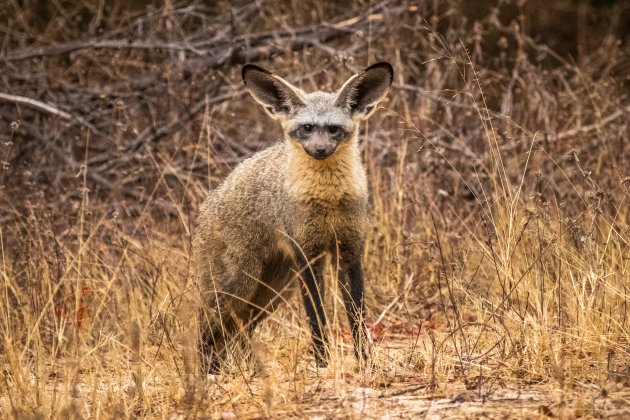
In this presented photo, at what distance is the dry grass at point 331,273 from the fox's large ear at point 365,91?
213 mm

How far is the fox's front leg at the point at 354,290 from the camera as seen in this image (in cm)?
506

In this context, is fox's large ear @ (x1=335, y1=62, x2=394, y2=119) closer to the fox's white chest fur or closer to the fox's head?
the fox's head

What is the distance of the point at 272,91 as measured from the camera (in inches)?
229

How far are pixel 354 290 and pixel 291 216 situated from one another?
571mm

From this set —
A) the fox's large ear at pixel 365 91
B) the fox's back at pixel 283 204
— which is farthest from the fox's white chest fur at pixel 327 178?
the fox's large ear at pixel 365 91

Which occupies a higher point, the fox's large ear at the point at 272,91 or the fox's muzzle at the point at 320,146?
the fox's large ear at the point at 272,91

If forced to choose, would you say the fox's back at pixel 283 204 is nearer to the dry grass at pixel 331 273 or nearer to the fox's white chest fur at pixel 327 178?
the fox's white chest fur at pixel 327 178

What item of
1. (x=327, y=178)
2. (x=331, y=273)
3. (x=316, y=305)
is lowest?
(x=316, y=305)

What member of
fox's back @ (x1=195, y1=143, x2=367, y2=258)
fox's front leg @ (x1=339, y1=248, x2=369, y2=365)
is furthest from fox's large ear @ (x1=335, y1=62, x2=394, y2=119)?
fox's front leg @ (x1=339, y1=248, x2=369, y2=365)

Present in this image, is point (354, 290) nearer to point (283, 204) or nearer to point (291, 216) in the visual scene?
point (291, 216)

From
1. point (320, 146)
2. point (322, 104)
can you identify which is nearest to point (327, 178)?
point (320, 146)

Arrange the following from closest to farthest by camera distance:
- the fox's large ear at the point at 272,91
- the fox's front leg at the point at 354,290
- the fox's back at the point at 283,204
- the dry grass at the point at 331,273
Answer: the dry grass at the point at 331,273
the fox's front leg at the point at 354,290
the fox's back at the point at 283,204
the fox's large ear at the point at 272,91

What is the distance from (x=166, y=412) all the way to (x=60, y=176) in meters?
4.11

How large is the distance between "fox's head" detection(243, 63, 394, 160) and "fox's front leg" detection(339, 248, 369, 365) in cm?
63
